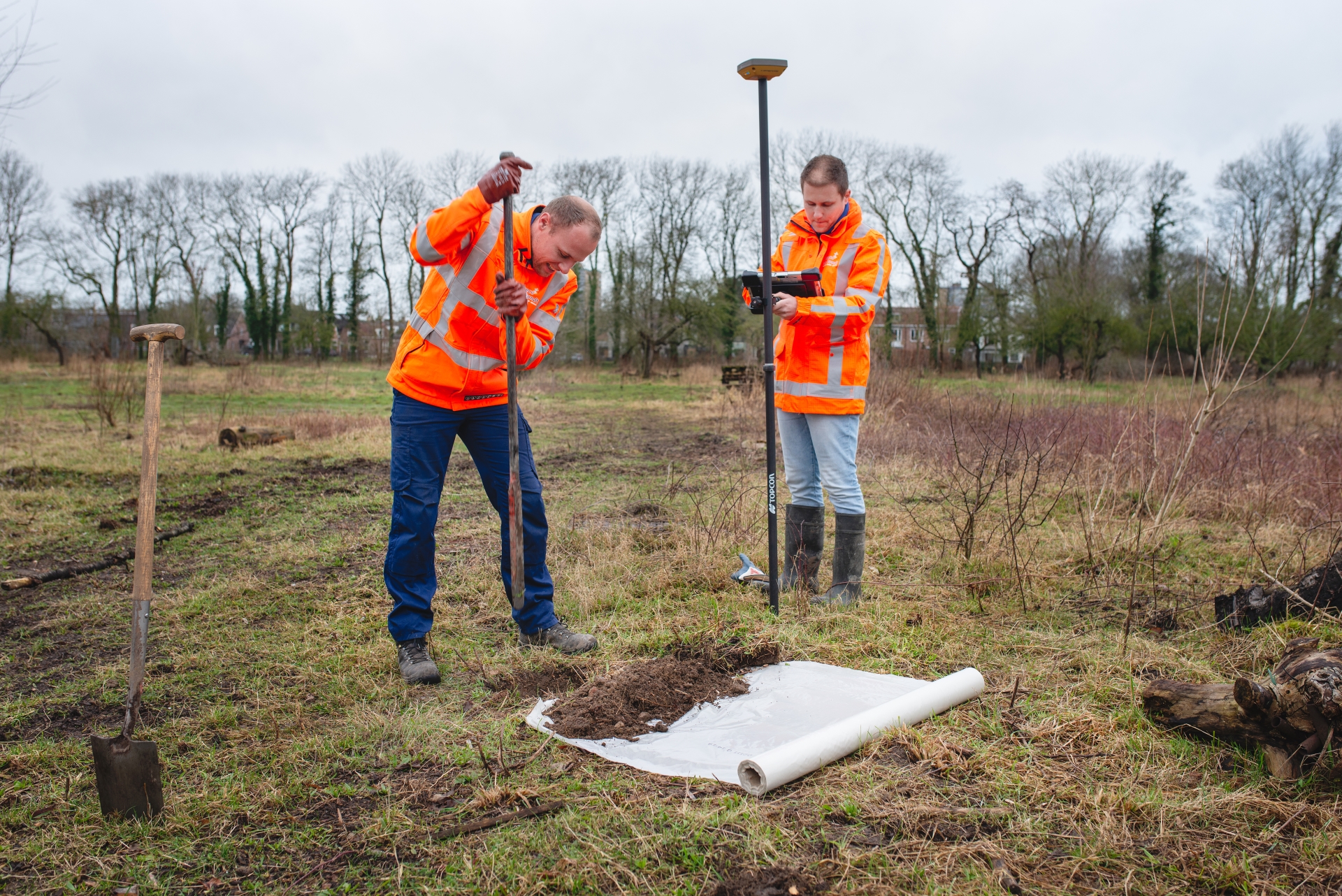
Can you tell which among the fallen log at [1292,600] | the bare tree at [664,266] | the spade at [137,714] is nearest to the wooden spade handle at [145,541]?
the spade at [137,714]

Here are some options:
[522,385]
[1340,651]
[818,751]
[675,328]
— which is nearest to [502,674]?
[818,751]

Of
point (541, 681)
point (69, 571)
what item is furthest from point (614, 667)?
point (69, 571)

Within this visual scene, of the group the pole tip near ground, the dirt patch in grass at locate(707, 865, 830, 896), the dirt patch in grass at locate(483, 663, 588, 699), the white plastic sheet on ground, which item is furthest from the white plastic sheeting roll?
the pole tip near ground

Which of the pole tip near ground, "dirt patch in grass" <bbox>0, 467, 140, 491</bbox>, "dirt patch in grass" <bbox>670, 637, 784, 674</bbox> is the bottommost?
"dirt patch in grass" <bbox>670, 637, 784, 674</bbox>

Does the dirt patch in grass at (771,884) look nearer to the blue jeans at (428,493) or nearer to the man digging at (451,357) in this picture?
the man digging at (451,357)

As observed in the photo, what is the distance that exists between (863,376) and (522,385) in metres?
19.1

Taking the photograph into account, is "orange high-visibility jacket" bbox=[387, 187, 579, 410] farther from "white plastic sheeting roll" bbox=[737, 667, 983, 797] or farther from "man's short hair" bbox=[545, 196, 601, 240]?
"white plastic sheeting roll" bbox=[737, 667, 983, 797]

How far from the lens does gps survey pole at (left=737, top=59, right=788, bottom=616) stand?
3705 mm

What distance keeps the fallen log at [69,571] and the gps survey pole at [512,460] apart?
7.74 feet

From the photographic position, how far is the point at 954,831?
206 cm

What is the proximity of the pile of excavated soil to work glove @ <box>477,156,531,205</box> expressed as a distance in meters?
1.82

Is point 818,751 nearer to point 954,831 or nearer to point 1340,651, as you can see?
point 954,831

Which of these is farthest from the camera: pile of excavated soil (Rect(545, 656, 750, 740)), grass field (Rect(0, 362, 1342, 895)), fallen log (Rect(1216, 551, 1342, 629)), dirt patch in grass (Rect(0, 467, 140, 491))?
dirt patch in grass (Rect(0, 467, 140, 491))

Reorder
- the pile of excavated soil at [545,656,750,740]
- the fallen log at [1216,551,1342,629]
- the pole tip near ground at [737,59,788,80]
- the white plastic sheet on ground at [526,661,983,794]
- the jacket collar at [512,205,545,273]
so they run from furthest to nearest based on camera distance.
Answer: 1. the pole tip near ground at [737,59,788,80]
2. the fallen log at [1216,551,1342,629]
3. the jacket collar at [512,205,545,273]
4. the pile of excavated soil at [545,656,750,740]
5. the white plastic sheet on ground at [526,661,983,794]
